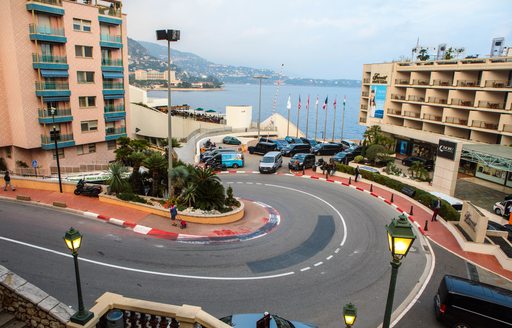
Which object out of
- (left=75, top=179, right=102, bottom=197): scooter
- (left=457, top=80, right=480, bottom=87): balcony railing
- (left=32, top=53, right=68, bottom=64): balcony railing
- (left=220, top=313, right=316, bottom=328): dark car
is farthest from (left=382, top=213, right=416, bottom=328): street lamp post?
(left=457, top=80, right=480, bottom=87): balcony railing

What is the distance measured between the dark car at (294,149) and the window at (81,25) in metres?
27.1

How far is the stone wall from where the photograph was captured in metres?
7.44

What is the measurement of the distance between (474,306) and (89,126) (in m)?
39.7

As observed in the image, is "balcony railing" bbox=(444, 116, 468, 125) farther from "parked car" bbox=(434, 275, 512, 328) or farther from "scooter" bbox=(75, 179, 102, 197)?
"scooter" bbox=(75, 179, 102, 197)

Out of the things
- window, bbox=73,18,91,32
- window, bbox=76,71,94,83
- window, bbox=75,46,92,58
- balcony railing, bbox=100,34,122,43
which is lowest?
window, bbox=76,71,94,83

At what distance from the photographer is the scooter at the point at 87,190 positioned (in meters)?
24.2

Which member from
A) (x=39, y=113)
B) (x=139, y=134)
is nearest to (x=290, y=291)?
(x=39, y=113)

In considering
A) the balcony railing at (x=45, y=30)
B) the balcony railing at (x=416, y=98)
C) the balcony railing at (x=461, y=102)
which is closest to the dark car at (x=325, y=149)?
the balcony railing at (x=416, y=98)

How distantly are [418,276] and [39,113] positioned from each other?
121 feet

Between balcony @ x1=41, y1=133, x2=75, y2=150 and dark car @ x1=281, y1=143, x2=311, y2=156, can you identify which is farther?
dark car @ x1=281, y1=143, x2=311, y2=156

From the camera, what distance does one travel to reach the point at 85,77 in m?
38.6

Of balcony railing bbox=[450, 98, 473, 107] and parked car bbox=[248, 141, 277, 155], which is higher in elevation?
balcony railing bbox=[450, 98, 473, 107]

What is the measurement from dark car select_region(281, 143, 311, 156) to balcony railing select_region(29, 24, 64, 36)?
28.6 meters

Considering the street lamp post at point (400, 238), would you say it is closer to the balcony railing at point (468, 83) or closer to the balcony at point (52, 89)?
the balcony at point (52, 89)
